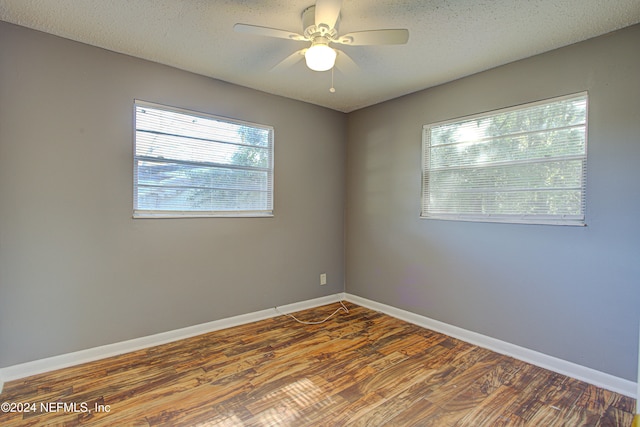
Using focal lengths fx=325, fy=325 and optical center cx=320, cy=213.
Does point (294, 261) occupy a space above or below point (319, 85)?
below

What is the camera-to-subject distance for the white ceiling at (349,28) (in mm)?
1999

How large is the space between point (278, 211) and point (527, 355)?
262 cm

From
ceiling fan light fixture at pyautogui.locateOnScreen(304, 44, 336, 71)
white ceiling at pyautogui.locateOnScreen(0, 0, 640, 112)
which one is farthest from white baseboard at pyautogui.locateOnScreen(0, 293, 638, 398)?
ceiling fan light fixture at pyautogui.locateOnScreen(304, 44, 336, 71)

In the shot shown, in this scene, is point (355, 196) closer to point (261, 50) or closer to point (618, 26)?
point (261, 50)

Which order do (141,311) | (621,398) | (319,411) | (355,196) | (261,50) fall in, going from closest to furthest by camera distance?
(319,411) → (621,398) → (261,50) → (141,311) → (355,196)

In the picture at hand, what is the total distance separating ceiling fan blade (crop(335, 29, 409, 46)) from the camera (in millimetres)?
1899

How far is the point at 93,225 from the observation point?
99.9 inches

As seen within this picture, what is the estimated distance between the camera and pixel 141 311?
275 cm

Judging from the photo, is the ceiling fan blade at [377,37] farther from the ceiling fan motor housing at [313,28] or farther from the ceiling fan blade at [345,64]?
the ceiling fan blade at [345,64]

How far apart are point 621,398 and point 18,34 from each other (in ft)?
15.5

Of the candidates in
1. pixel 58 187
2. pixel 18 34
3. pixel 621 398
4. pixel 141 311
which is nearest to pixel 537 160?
pixel 621 398

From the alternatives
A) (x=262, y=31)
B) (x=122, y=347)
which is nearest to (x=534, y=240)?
(x=262, y=31)

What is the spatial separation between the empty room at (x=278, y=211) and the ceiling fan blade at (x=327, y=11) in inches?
0.4

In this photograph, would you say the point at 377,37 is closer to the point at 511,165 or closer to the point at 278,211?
the point at 511,165
